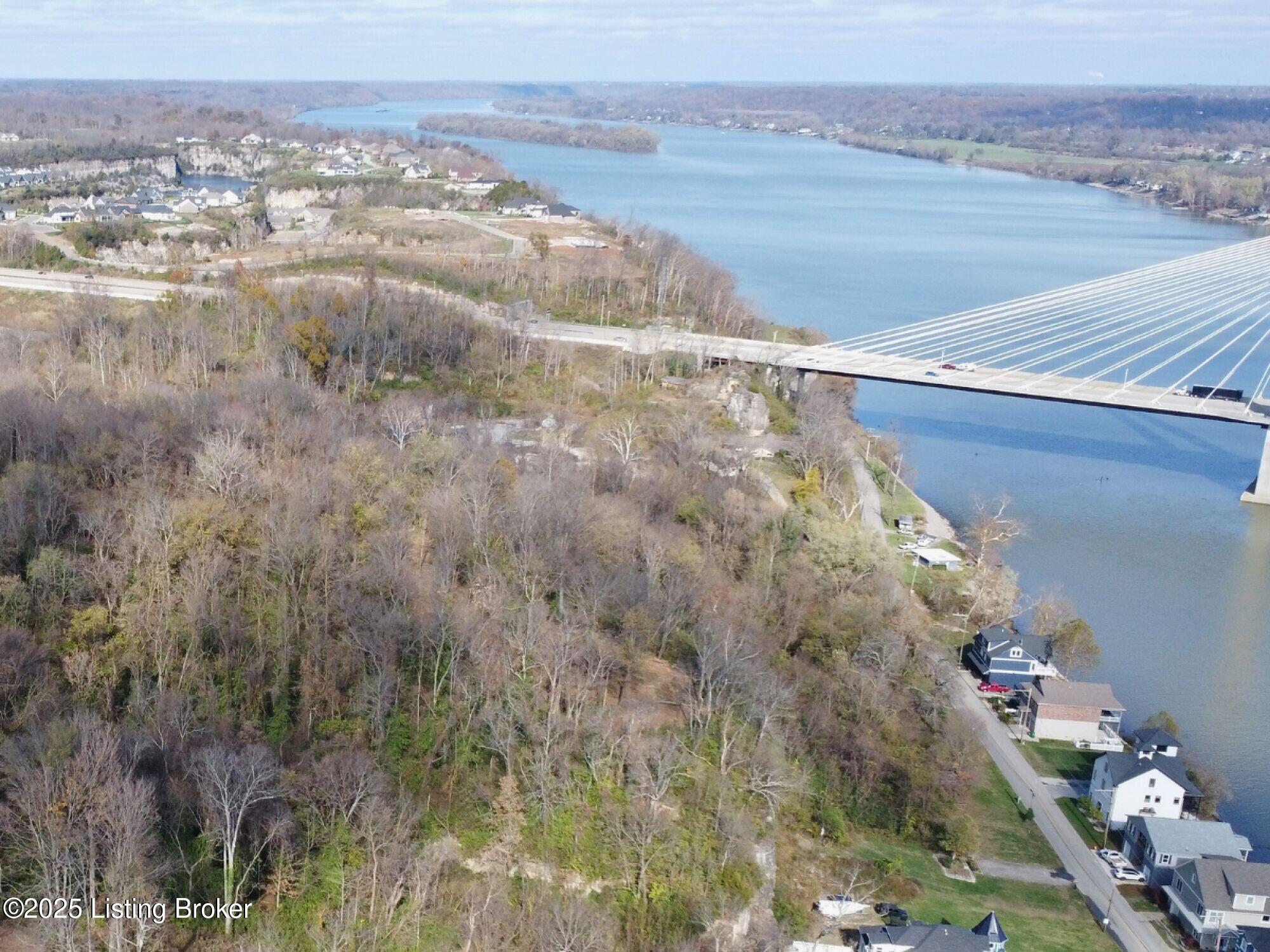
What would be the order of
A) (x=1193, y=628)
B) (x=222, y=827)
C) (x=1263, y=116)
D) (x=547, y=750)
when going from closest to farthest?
(x=222, y=827) < (x=547, y=750) < (x=1193, y=628) < (x=1263, y=116)

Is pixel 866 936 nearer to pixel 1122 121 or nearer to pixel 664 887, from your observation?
pixel 664 887

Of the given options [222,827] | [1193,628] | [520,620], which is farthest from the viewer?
[1193,628]

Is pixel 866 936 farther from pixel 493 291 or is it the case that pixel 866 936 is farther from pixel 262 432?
pixel 493 291

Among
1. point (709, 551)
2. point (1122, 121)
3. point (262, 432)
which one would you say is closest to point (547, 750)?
point (709, 551)

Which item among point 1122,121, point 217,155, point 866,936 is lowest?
point 866,936

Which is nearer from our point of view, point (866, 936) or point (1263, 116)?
point (866, 936)

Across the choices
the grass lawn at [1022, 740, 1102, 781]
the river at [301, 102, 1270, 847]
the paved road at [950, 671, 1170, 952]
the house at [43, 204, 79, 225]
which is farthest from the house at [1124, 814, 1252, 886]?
the house at [43, 204, 79, 225]

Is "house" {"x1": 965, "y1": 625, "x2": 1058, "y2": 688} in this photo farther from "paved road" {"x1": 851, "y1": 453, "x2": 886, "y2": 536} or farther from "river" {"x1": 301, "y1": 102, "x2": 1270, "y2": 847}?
"paved road" {"x1": 851, "y1": 453, "x2": 886, "y2": 536}

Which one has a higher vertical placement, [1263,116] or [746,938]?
[1263,116]
